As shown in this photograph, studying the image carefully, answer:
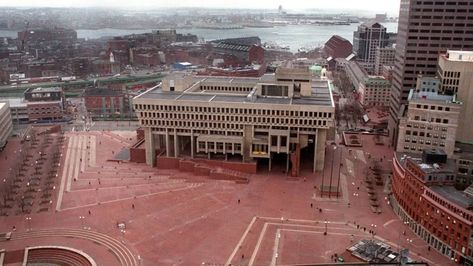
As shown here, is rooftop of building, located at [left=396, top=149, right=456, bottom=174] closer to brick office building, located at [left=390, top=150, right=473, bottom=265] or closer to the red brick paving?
brick office building, located at [left=390, top=150, right=473, bottom=265]

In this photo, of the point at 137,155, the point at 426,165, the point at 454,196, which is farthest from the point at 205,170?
the point at 454,196

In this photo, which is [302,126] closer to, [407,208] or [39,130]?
[407,208]

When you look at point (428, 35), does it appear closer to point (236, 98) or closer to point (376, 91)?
point (236, 98)

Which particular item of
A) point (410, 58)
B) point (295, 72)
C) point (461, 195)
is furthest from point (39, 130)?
point (461, 195)

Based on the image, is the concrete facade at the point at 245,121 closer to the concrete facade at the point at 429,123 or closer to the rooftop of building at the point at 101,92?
the concrete facade at the point at 429,123

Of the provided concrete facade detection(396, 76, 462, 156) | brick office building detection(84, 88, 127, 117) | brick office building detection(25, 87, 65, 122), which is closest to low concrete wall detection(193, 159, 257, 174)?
concrete facade detection(396, 76, 462, 156)
